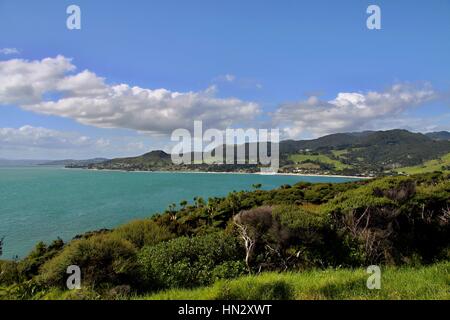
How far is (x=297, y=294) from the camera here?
5789 millimetres

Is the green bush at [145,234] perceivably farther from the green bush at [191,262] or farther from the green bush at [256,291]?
the green bush at [256,291]

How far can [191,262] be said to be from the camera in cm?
1041

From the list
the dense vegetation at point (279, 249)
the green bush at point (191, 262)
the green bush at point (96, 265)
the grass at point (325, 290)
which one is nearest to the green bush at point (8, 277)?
the dense vegetation at point (279, 249)

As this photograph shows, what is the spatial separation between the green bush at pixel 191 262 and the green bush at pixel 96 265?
1.77 ft

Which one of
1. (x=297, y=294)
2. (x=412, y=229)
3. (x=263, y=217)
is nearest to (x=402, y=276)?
(x=297, y=294)

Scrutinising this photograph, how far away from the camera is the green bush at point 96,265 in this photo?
788cm

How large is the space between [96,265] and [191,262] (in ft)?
10.2

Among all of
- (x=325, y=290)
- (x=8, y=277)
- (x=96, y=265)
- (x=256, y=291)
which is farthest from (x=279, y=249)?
(x=8, y=277)

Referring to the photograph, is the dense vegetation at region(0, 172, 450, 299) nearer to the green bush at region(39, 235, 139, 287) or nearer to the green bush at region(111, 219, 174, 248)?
the green bush at region(39, 235, 139, 287)

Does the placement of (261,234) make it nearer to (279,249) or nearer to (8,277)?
(279,249)

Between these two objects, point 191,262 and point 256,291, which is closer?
point 256,291
